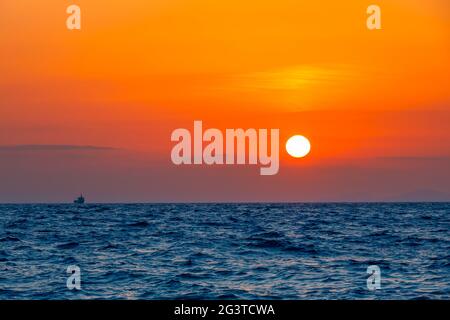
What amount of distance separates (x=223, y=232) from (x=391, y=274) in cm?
2485

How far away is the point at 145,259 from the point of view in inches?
1249

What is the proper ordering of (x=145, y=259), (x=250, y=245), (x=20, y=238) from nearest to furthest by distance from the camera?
(x=145, y=259)
(x=250, y=245)
(x=20, y=238)

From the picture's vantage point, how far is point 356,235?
161ft
